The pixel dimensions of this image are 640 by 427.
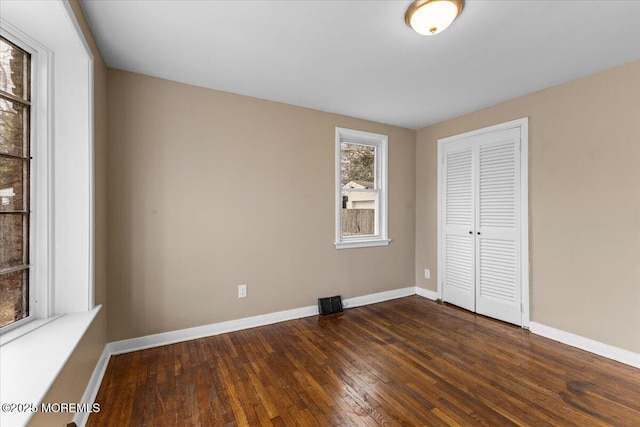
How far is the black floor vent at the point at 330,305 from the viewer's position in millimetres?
3367

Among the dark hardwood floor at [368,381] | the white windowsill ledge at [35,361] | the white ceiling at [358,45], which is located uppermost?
the white ceiling at [358,45]

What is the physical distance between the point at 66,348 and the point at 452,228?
3830 mm

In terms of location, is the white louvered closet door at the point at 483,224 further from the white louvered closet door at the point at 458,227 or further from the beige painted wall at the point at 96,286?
the beige painted wall at the point at 96,286

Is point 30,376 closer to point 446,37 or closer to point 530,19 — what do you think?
point 446,37

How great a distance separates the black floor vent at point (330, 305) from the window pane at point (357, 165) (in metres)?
1.48

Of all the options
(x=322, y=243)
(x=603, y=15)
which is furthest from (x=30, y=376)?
(x=603, y=15)

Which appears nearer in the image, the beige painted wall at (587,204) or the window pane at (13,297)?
the window pane at (13,297)

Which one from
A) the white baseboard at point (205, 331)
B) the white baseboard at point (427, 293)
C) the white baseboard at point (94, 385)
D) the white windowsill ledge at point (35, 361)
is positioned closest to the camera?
the white windowsill ledge at point (35, 361)

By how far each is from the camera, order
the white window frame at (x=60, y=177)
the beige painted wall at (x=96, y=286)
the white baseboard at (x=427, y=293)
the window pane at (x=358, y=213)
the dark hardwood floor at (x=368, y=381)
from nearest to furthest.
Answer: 1. the beige painted wall at (x=96, y=286)
2. the white window frame at (x=60, y=177)
3. the dark hardwood floor at (x=368, y=381)
4. the window pane at (x=358, y=213)
5. the white baseboard at (x=427, y=293)

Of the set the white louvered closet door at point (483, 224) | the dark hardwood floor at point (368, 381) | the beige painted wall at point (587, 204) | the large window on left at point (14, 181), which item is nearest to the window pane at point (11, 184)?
the large window on left at point (14, 181)

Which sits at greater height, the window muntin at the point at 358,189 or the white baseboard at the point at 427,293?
the window muntin at the point at 358,189

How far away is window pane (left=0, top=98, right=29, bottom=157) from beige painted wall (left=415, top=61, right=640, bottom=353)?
411 cm

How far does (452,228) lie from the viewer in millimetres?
3729

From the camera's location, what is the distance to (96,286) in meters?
2.03
